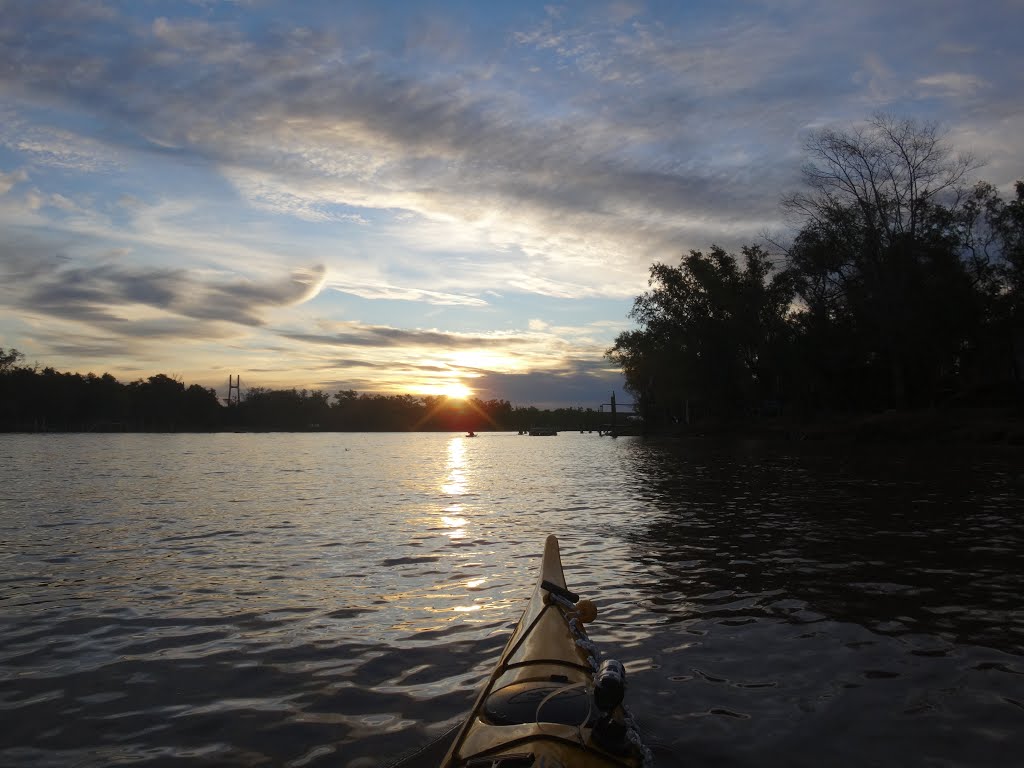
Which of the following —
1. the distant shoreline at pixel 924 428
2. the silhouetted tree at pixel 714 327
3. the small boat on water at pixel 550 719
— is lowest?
the small boat on water at pixel 550 719

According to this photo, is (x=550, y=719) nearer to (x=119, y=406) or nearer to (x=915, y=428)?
(x=915, y=428)

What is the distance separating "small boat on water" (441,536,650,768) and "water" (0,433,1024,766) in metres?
0.93

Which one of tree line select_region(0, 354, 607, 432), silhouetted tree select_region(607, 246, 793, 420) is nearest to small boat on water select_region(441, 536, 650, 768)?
silhouetted tree select_region(607, 246, 793, 420)

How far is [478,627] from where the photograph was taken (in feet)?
25.0

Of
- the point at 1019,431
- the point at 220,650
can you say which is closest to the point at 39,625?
the point at 220,650

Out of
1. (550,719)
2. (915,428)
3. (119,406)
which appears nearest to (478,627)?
(550,719)

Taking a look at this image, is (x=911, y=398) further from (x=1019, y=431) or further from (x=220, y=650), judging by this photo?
(x=220, y=650)

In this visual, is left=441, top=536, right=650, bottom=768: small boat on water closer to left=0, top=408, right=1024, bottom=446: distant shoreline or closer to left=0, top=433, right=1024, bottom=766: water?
left=0, top=433, right=1024, bottom=766: water

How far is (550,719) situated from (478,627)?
13.1 feet

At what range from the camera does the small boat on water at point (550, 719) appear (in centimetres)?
350

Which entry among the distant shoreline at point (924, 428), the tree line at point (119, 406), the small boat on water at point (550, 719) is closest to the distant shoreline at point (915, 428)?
the distant shoreline at point (924, 428)

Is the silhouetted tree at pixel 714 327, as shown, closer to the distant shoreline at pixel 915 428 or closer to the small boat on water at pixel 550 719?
the distant shoreline at pixel 915 428

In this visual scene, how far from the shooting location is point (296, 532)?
47.9 feet

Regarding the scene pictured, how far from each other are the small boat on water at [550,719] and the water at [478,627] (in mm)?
933
